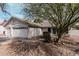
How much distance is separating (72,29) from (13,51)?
51 cm

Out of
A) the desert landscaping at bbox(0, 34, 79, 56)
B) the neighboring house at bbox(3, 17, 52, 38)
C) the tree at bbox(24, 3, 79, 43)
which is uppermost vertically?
the tree at bbox(24, 3, 79, 43)

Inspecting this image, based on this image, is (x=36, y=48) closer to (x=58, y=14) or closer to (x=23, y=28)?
(x=23, y=28)

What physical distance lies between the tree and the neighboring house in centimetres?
6

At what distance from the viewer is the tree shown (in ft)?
4.42

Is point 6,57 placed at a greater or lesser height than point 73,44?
lesser

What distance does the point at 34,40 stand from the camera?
136 centimetres

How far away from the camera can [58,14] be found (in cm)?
135

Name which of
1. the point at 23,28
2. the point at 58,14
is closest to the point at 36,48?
the point at 23,28

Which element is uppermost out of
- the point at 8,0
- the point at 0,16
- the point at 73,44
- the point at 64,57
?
the point at 8,0

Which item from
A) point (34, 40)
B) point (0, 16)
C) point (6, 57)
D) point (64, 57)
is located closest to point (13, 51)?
point (6, 57)

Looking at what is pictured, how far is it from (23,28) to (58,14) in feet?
1.00

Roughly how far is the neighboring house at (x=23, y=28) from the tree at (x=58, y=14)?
6 centimetres

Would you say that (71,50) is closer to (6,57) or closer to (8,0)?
(6,57)

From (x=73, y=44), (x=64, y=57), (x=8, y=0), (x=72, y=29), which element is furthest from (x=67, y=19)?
(x=8, y=0)
